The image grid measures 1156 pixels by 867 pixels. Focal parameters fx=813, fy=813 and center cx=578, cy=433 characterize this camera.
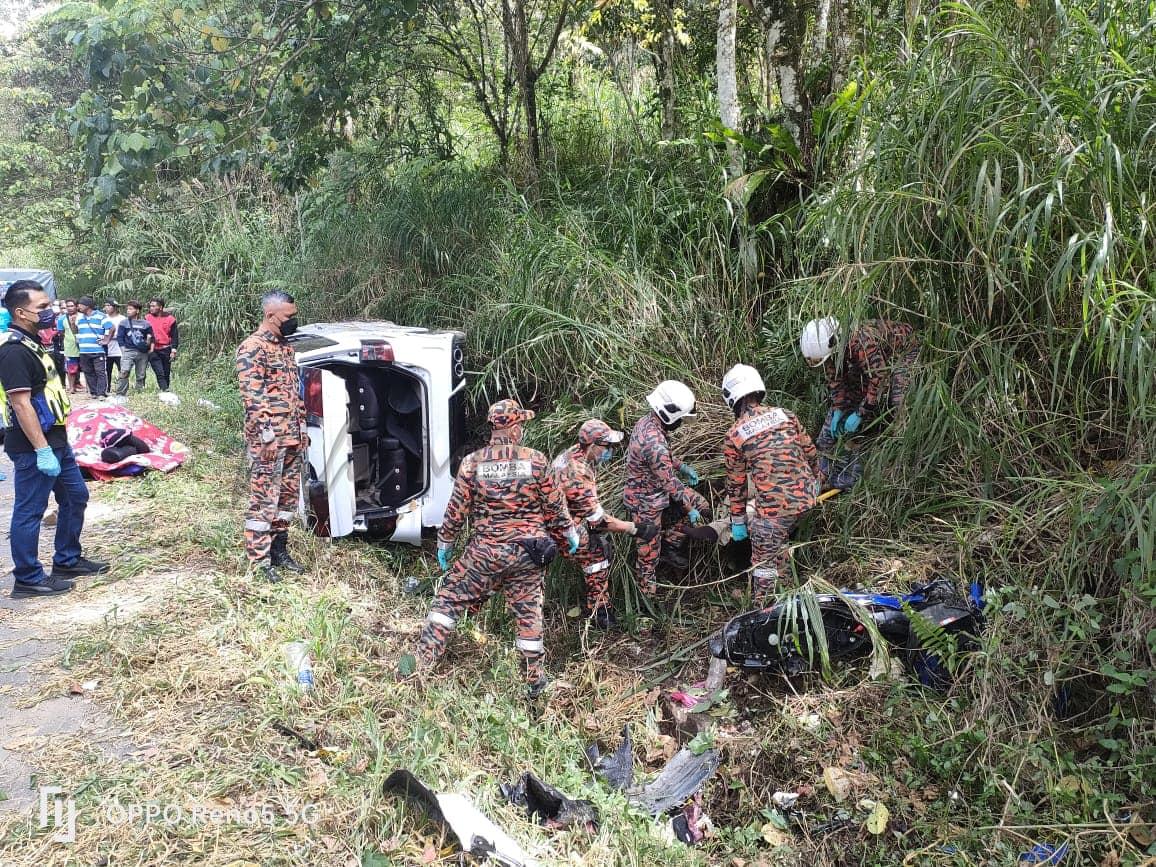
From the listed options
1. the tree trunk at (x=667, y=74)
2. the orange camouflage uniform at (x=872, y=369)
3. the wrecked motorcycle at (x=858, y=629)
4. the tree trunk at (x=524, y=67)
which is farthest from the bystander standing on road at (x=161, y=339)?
the wrecked motorcycle at (x=858, y=629)

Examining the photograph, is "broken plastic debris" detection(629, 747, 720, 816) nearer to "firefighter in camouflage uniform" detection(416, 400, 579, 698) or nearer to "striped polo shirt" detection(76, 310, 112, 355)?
"firefighter in camouflage uniform" detection(416, 400, 579, 698)

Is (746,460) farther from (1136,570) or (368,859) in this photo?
(368,859)

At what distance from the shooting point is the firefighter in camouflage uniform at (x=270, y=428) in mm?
5379

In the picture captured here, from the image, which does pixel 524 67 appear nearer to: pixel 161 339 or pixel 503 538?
pixel 161 339

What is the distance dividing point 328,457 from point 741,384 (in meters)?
3.00

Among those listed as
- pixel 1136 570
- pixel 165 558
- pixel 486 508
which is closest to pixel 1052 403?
pixel 1136 570

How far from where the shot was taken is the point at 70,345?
38.5 feet

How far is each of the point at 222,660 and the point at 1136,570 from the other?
4.25m

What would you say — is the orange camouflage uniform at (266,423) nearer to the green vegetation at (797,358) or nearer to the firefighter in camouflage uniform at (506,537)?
the green vegetation at (797,358)

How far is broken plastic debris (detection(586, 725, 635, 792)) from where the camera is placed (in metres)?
3.91

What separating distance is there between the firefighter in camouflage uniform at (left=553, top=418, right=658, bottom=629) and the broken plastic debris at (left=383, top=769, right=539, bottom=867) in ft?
6.72
